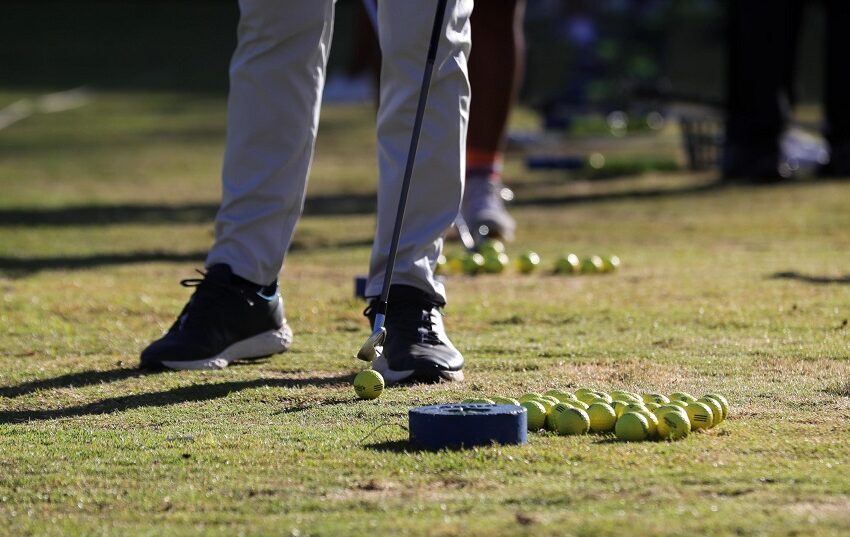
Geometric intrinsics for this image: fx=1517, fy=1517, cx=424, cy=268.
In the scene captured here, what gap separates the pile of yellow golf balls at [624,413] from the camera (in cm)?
307

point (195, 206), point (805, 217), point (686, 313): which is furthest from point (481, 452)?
point (195, 206)

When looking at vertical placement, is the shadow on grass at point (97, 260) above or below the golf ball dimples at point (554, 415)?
below

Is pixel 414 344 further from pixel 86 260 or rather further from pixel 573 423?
pixel 86 260

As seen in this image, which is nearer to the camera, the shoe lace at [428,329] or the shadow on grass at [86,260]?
the shoe lace at [428,329]

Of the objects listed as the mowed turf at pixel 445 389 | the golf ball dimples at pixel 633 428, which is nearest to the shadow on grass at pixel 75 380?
the mowed turf at pixel 445 389

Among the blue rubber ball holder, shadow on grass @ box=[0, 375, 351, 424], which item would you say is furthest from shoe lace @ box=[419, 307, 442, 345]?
the blue rubber ball holder

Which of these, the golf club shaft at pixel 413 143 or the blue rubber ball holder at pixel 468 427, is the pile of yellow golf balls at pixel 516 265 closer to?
the golf club shaft at pixel 413 143

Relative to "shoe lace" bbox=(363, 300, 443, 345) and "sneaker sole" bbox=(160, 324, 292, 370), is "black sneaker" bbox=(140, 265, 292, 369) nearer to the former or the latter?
"sneaker sole" bbox=(160, 324, 292, 370)

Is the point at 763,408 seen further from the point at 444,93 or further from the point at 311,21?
the point at 311,21

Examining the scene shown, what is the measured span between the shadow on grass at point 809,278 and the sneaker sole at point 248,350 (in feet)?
7.14

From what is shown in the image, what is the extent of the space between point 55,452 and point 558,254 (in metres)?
3.98

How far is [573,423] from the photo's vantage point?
3137mm

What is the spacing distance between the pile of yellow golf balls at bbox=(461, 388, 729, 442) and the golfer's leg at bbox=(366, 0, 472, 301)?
74cm

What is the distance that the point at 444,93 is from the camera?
13.0 ft
